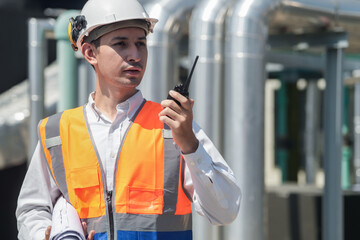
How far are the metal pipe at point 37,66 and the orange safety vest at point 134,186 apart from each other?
3616 mm

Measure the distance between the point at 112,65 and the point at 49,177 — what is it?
17.7 inches

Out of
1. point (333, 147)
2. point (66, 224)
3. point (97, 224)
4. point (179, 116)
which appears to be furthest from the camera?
point (333, 147)

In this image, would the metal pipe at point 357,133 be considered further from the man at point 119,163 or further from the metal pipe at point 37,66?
the man at point 119,163

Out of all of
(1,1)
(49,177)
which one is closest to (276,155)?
(1,1)

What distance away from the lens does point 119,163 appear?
1968mm

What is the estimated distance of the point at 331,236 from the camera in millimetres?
5262

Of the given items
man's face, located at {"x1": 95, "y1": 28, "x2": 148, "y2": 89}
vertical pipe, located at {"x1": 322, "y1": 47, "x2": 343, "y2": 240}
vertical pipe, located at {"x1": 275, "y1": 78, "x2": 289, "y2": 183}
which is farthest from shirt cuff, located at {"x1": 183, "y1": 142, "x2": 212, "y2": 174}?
vertical pipe, located at {"x1": 275, "y1": 78, "x2": 289, "y2": 183}

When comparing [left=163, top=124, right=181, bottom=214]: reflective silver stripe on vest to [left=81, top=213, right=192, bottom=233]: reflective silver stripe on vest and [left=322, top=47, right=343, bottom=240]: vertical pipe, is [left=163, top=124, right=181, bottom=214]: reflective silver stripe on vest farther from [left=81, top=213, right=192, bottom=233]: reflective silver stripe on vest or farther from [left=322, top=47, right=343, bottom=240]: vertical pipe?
[left=322, top=47, right=343, bottom=240]: vertical pipe

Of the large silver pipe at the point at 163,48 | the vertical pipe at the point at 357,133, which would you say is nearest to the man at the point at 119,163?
the large silver pipe at the point at 163,48

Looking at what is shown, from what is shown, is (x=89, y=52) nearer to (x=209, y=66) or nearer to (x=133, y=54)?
(x=133, y=54)

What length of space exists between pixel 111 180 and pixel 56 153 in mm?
218

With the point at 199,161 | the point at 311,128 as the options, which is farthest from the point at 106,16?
the point at 311,128

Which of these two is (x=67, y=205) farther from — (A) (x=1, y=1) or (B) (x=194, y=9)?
(A) (x=1, y=1)

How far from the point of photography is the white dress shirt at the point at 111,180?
5.96ft
